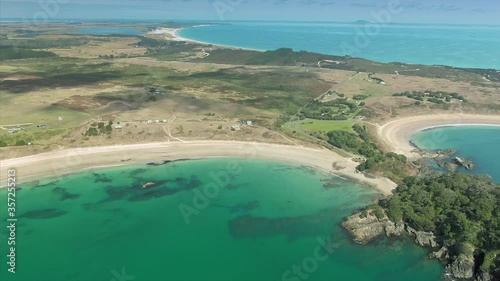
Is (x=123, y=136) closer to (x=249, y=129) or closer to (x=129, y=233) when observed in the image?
(x=249, y=129)

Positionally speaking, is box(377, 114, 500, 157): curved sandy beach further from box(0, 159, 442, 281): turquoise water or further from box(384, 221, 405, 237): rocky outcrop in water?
box(384, 221, 405, 237): rocky outcrop in water

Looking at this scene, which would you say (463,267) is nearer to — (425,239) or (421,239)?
(425,239)

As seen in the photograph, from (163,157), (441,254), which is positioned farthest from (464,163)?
(163,157)

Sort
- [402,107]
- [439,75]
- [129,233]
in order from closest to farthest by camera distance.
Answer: [129,233]
[402,107]
[439,75]

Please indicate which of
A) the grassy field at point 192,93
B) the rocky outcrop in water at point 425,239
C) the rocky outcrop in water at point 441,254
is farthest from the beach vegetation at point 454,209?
the grassy field at point 192,93

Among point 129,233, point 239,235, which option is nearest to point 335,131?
point 239,235

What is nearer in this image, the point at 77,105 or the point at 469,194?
the point at 469,194

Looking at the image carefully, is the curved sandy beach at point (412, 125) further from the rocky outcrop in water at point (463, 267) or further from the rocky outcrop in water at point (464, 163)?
the rocky outcrop in water at point (463, 267)
